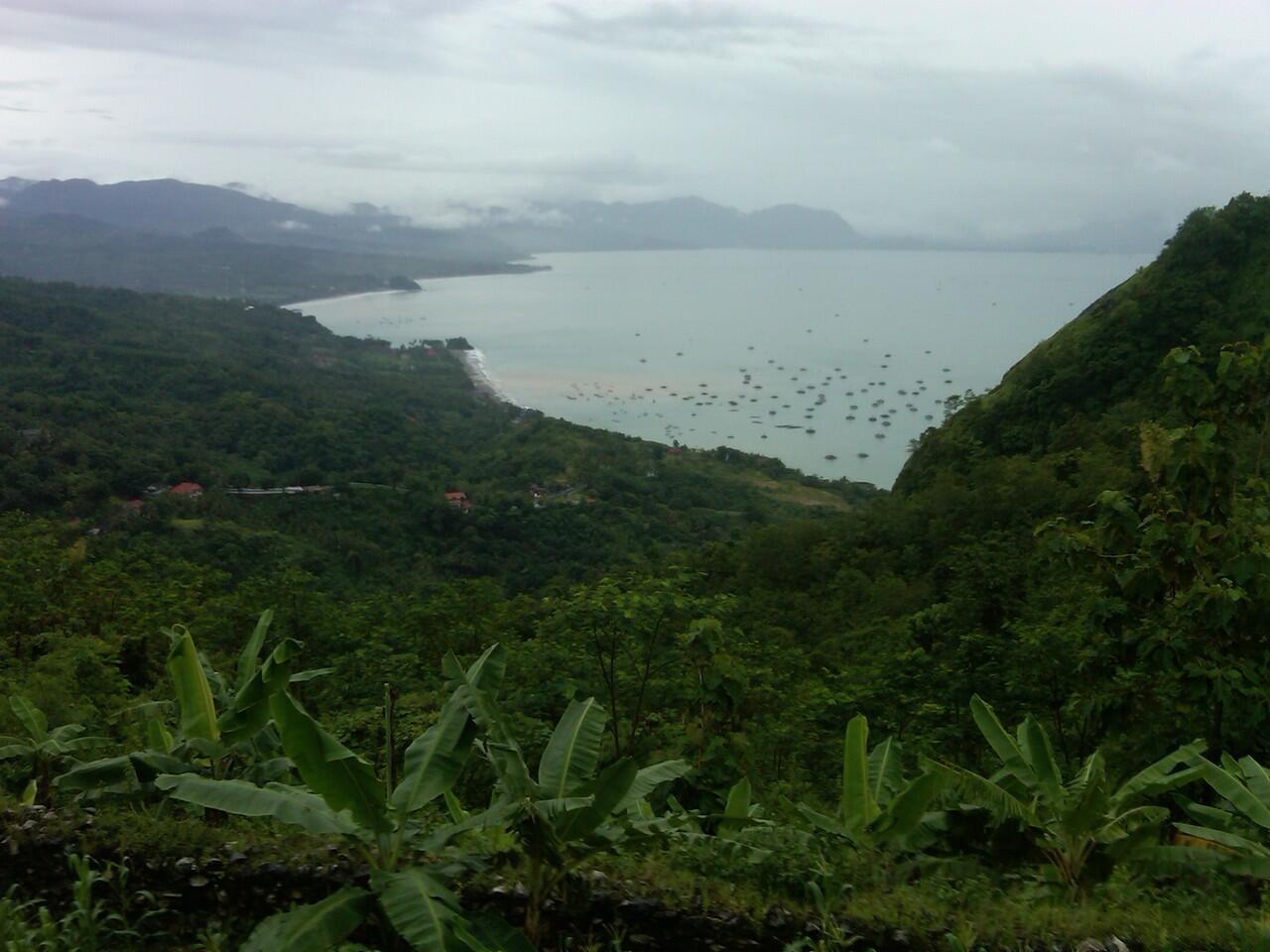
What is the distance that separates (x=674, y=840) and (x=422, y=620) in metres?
6.66

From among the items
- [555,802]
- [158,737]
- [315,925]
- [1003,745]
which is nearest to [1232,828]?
[1003,745]

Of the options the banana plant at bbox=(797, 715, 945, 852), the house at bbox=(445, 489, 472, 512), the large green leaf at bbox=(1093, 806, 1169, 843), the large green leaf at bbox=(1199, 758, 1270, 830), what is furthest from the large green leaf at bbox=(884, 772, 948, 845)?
the house at bbox=(445, 489, 472, 512)

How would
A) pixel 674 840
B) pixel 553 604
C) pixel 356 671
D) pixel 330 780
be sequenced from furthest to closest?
pixel 356 671
pixel 553 604
pixel 674 840
pixel 330 780

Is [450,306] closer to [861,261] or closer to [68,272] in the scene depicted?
[68,272]

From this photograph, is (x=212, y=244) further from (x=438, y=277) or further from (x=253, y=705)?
(x=253, y=705)

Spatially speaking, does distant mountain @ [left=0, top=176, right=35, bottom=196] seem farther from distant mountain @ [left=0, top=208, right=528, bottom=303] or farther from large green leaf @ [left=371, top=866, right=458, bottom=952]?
large green leaf @ [left=371, top=866, right=458, bottom=952]

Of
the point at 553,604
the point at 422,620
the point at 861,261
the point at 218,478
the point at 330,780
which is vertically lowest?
the point at 218,478

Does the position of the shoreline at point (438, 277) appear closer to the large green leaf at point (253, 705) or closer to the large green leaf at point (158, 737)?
the large green leaf at point (158, 737)

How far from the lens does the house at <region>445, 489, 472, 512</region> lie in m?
27.7

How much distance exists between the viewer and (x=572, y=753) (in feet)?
9.50

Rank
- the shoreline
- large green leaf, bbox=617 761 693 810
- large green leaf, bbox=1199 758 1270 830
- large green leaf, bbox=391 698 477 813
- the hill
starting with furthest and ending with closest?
the shoreline < the hill < large green leaf, bbox=1199 758 1270 830 < large green leaf, bbox=617 761 693 810 < large green leaf, bbox=391 698 477 813

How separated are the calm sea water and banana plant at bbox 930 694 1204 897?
3318cm

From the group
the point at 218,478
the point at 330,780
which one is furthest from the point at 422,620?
the point at 218,478

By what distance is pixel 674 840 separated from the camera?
3025 mm
